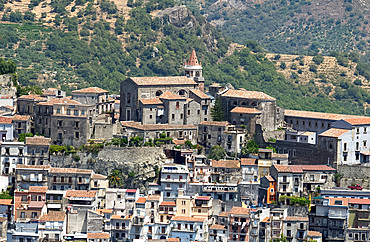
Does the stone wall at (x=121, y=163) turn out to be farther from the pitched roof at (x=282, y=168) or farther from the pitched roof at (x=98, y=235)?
the pitched roof at (x=282, y=168)

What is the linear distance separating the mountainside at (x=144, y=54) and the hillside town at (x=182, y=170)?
38.8 metres

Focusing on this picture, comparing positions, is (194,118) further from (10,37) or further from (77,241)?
(10,37)

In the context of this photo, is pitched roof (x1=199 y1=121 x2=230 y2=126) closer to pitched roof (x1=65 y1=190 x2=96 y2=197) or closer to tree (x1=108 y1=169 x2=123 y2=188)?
tree (x1=108 y1=169 x2=123 y2=188)

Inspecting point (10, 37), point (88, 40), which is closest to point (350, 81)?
point (88, 40)

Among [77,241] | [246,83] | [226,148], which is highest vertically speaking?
[246,83]

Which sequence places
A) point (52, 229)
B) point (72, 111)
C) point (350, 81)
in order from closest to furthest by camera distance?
point (52, 229)
point (72, 111)
point (350, 81)

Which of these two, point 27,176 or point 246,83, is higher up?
point 246,83

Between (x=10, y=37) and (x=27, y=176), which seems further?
(x=10, y=37)

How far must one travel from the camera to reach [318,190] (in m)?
97.8

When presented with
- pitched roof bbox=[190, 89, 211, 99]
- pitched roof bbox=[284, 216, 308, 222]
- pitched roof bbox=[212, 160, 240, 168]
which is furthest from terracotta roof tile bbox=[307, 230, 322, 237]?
pitched roof bbox=[190, 89, 211, 99]

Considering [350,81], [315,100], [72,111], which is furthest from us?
[350,81]

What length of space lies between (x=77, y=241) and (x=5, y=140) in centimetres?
1472

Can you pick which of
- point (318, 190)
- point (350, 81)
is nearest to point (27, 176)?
point (318, 190)

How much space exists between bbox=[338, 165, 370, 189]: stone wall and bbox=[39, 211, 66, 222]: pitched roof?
2563cm
